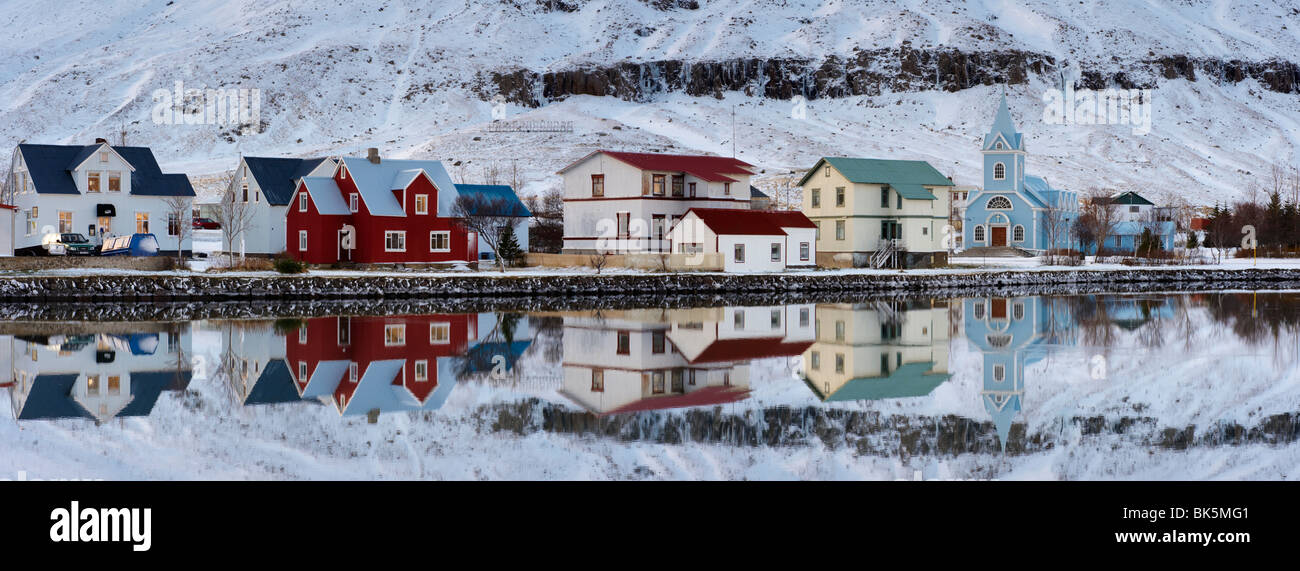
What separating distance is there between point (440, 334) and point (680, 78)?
5237 inches

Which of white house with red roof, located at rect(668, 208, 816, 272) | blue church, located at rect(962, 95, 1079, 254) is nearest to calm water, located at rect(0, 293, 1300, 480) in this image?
white house with red roof, located at rect(668, 208, 816, 272)

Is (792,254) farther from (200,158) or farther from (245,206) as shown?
(200,158)

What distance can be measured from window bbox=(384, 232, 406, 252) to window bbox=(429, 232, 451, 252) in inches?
41.0

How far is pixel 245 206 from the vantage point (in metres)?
51.4

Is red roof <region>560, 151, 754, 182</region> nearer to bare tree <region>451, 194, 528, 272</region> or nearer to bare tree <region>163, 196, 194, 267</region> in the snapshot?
bare tree <region>451, 194, 528, 272</region>

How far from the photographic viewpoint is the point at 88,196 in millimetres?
47281

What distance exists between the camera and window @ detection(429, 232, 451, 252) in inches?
1870

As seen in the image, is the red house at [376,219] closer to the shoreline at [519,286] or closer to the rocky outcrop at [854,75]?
the shoreline at [519,286]

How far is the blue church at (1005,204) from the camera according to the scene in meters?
66.4

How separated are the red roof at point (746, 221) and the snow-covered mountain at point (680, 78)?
48.9m

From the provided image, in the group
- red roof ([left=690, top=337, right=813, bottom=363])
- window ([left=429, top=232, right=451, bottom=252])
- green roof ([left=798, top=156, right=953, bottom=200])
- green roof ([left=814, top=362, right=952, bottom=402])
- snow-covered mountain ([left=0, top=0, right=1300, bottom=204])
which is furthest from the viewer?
snow-covered mountain ([left=0, top=0, right=1300, bottom=204])

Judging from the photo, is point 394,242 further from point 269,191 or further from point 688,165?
point 688,165

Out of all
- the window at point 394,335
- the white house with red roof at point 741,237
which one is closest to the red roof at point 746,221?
the white house with red roof at point 741,237
